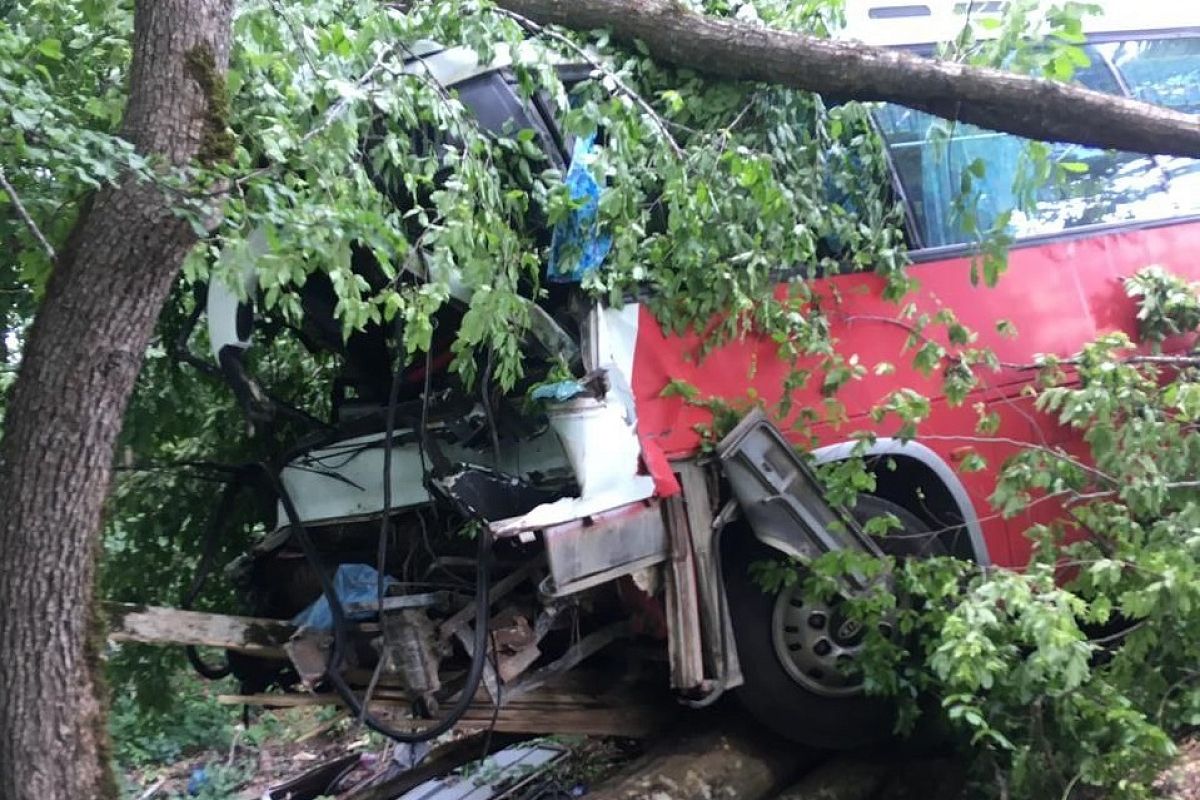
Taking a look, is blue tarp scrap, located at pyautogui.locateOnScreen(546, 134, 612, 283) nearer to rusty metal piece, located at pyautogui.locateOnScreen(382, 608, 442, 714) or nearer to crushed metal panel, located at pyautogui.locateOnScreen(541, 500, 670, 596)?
crushed metal panel, located at pyautogui.locateOnScreen(541, 500, 670, 596)

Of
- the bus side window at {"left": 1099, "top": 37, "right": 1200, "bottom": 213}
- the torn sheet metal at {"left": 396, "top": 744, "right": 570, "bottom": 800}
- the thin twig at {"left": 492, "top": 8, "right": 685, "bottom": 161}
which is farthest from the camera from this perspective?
the torn sheet metal at {"left": 396, "top": 744, "right": 570, "bottom": 800}

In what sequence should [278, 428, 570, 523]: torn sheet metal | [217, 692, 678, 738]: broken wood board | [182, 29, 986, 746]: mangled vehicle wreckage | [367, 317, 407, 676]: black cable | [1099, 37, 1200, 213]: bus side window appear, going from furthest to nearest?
[1099, 37, 1200, 213]: bus side window < [217, 692, 678, 738]: broken wood board < [278, 428, 570, 523]: torn sheet metal < [367, 317, 407, 676]: black cable < [182, 29, 986, 746]: mangled vehicle wreckage

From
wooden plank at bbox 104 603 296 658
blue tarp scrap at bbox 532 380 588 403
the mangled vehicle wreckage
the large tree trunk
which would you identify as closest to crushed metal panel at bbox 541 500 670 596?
the mangled vehicle wreckage

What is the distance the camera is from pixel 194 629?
381cm

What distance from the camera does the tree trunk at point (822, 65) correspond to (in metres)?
3.90

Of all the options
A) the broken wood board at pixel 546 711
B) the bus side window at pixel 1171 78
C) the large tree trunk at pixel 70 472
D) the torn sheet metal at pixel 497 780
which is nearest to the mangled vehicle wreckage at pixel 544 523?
the broken wood board at pixel 546 711

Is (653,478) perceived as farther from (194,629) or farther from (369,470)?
A: (194,629)

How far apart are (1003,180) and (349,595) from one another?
9.74 feet

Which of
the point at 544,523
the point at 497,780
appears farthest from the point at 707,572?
the point at 497,780

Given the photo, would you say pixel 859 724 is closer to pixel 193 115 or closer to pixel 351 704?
pixel 351 704

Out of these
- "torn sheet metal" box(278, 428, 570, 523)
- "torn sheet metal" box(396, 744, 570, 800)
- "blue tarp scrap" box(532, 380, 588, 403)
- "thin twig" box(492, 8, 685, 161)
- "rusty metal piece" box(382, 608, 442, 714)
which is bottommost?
"torn sheet metal" box(396, 744, 570, 800)

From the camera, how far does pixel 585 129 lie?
3.46 metres

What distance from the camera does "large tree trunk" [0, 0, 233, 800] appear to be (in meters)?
2.52

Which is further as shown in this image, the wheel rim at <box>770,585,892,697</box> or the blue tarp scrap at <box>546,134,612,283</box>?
the wheel rim at <box>770,585,892,697</box>
